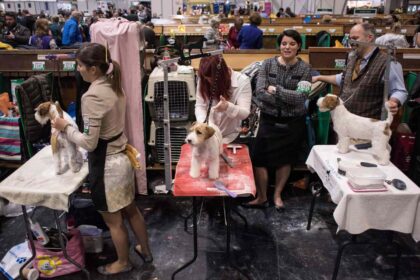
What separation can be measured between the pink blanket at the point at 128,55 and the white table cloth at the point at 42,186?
0.98m

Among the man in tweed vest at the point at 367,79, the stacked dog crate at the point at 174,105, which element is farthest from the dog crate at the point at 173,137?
the man in tweed vest at the point at 367,79

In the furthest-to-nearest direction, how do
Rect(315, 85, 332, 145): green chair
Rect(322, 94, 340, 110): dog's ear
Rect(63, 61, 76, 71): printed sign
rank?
Rect(63, 61, 76, 71): printed sign
Rect(315, 85, 332, 145): green chair
Rect(322, 94, 340, 110): dog's ear

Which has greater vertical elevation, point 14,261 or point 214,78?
point 214,78

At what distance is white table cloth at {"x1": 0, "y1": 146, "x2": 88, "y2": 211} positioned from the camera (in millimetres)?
2162

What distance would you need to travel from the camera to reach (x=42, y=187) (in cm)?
222

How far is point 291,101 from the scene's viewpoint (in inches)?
118

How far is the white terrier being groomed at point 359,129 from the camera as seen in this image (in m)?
2.37

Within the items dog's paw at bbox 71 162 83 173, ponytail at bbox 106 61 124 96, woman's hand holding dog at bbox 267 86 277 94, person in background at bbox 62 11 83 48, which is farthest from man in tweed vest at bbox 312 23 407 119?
person in background at bbox 62 11 83 48

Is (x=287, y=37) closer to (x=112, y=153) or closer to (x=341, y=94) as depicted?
(x=341, y=94)

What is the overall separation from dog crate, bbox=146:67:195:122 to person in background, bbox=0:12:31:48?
13.6 feet

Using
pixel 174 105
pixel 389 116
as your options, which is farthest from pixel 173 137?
pixel 389 116

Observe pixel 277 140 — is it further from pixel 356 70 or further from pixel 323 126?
pixel 356 70

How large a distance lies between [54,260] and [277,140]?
2.05m

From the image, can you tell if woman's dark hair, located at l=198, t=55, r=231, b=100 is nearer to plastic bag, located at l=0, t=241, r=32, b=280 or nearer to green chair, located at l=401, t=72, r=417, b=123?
plastic bag, located at l=0, t=241, r=32, b=280
